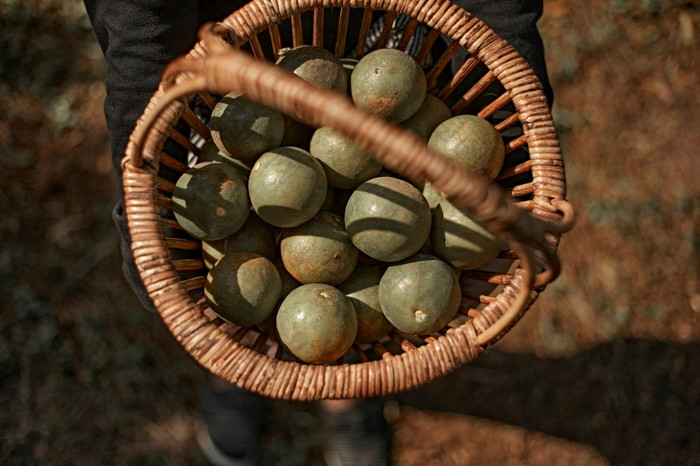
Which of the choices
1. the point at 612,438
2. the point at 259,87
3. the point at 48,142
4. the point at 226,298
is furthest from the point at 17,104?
the point at 612,438

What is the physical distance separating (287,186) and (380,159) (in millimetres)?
403

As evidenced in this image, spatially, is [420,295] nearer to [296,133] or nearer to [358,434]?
[296,133]

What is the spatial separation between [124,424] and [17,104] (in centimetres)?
160

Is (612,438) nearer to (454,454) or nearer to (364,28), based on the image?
(454,454)

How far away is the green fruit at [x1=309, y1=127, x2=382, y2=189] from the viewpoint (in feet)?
4.69

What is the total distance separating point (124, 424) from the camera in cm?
237

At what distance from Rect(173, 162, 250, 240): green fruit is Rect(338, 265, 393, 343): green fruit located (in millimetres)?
349

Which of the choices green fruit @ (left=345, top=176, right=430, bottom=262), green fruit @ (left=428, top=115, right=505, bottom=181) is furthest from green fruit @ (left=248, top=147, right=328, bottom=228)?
green fruit @ (left=428, top=115, right=505, bottom=181)

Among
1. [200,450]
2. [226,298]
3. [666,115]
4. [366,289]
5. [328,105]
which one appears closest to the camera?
[328,105]

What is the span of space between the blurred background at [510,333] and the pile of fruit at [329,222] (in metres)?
1.18

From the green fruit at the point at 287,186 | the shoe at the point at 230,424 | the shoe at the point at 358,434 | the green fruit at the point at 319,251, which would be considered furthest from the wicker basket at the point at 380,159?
the shoe at the point at 230,424

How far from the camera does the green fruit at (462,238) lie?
1.38 m

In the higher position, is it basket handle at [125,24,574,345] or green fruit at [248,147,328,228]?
basket handle at [125,24,574,345]

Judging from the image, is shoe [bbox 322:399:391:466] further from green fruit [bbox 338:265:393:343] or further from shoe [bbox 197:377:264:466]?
green fruit [bbox 338:265:393:343]
